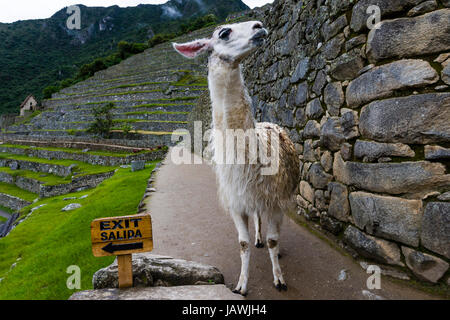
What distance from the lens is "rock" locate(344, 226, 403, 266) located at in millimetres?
2082

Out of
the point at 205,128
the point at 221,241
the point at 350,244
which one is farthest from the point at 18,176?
the point at 350,244

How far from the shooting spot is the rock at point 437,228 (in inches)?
69.0

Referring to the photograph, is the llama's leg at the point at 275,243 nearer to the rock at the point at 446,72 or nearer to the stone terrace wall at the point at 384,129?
the stone terrace wall at the point at 384,129

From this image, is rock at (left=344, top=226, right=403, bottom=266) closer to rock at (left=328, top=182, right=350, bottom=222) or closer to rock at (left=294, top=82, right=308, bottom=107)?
rock at (left=328, top=182, right=350, bottom=222)

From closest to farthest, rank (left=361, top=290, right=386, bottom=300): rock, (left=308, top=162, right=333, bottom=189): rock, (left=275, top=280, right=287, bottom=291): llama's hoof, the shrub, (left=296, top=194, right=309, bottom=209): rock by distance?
(left=361, top=290, right=386, bottom=300): rock
(left=275, top=280, right=287, bottom=291): llama's hoof
(left=308, top=162, right=333, bottom=189): rock
(left=296, top=194, right=309, bottom=209): rock
the shrub

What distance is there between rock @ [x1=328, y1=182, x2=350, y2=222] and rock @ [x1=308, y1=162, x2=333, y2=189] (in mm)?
103

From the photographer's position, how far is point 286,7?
167 inches

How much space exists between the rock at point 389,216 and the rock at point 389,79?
878 mm

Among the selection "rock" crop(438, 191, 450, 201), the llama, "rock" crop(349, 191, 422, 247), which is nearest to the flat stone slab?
the llama

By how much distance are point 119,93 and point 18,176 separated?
13801mm

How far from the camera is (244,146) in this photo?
6.55 ft

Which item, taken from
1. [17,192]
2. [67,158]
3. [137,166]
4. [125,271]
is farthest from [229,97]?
[67,158]

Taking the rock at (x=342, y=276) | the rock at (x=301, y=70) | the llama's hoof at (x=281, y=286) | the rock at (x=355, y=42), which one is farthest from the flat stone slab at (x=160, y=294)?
the rock at (x=301, y=70)
